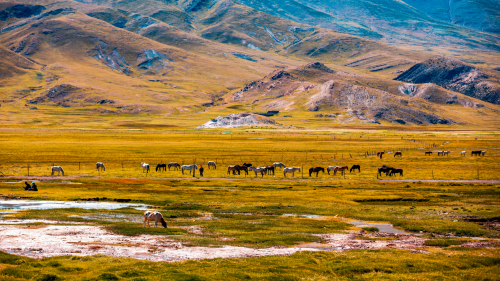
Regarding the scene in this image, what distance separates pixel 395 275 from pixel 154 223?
1978 centimetres

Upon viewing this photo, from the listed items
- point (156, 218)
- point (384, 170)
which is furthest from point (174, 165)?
point (156, 218)

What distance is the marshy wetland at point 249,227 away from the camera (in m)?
21.4

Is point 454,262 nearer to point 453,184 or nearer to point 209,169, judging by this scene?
point 453,184

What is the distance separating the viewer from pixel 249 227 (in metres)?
32.5

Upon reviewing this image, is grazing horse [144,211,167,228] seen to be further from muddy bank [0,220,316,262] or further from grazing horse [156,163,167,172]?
grazing horse [156,163,167,172]

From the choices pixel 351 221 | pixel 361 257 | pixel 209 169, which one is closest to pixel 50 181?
pixel 209 169

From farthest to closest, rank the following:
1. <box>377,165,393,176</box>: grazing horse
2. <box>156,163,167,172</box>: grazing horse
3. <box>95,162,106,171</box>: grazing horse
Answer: <box>156,163,167,172</box>: grazing horse
<box>95,162,106,171</box>: grazing horse
<box>377,165,393,176</box>: grazing horse

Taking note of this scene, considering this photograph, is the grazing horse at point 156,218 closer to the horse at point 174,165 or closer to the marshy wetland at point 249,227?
the marshy wetland at point 249,227

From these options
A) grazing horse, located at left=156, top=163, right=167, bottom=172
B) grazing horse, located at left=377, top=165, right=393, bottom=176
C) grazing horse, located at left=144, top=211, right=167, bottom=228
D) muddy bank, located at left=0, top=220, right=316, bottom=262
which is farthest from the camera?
grazing horse, located at left=156, top=163, right=167, bottom=172

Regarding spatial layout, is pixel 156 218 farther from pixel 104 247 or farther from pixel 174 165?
pixel 174 165

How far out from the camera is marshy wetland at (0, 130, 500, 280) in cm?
2136

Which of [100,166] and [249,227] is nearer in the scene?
[249,227]

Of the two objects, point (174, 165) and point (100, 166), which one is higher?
point (100, 166)

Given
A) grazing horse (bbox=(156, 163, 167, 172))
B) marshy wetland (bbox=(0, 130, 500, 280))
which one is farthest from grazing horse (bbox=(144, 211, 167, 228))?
grazing horse (bbox=(156, 163, 167, 172))
